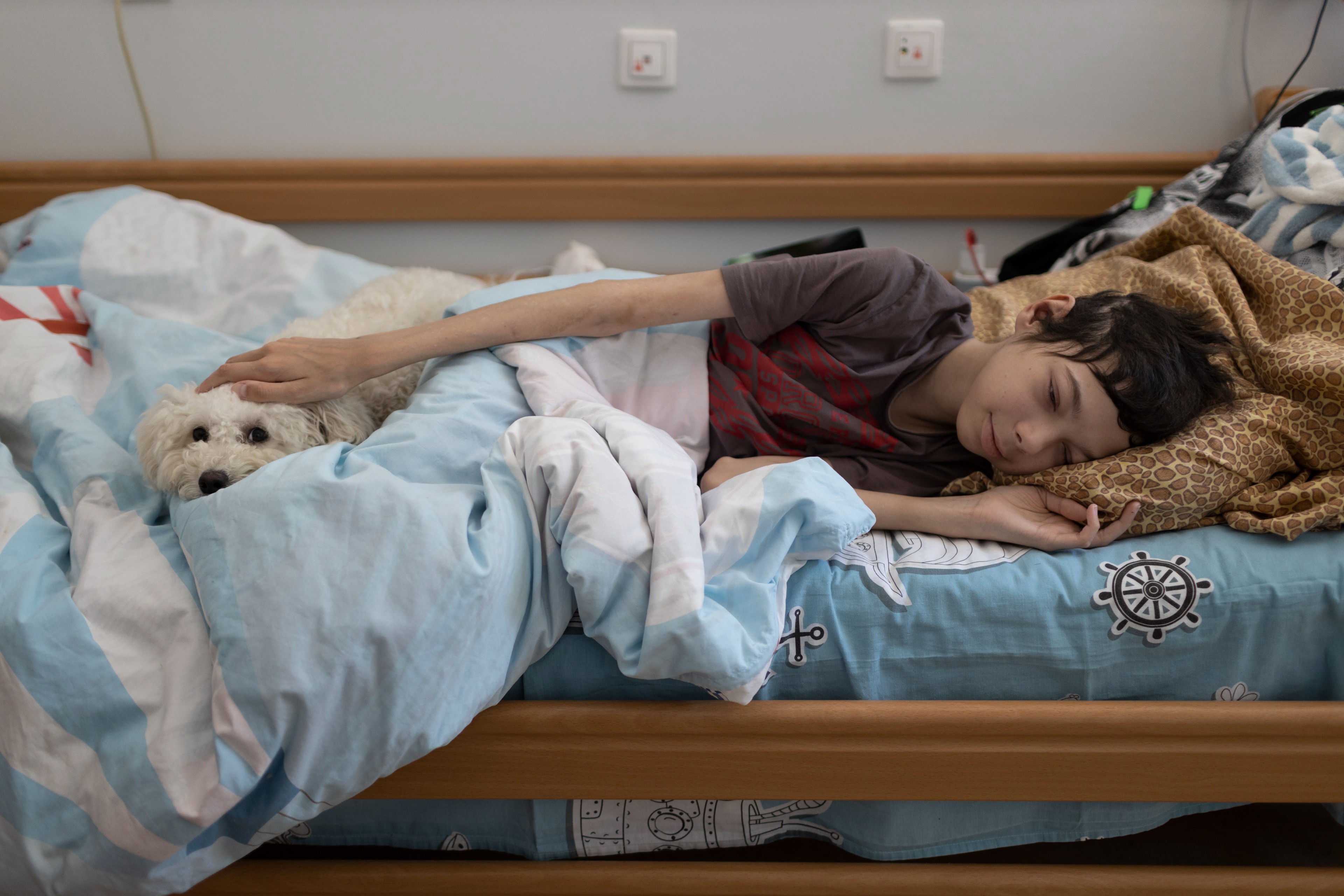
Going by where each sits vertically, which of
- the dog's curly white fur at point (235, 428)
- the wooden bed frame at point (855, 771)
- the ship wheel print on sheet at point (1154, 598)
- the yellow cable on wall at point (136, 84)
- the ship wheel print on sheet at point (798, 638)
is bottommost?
the wooden bed frame at point (855, 771)

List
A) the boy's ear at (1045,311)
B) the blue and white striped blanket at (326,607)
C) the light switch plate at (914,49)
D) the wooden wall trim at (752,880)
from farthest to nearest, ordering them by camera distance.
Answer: the light switch plate at (914,49) → the boy's ear at (1045,311) → the wooden wall trim at (752,880) → the blue and white striped blanket at (326,607)

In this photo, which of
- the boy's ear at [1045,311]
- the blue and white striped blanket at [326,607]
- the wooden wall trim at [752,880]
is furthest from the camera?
the boy's ear at [1045,311]

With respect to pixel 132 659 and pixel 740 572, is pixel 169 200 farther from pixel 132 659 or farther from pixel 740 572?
pixel 740 572

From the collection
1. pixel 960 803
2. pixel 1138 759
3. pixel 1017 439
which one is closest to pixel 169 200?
pixel 1017 439

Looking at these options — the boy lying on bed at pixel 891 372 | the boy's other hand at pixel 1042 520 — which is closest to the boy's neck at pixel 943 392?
the boy lying on bed at pixel 891 372

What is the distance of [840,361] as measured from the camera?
3.50 ft

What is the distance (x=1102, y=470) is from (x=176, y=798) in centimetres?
98

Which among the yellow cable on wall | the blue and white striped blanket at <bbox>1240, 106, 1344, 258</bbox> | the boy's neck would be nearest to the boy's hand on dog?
the boy's neck

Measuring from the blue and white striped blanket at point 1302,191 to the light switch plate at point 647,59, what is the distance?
102 cm

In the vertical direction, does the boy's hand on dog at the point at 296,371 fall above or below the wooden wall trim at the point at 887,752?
above

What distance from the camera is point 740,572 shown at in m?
0.78

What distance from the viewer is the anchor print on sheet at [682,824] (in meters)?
0.87

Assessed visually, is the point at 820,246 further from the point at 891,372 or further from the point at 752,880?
the point at 752,880

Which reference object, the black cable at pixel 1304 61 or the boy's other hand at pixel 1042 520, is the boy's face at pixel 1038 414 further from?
the black cable at pixel 1304 61
